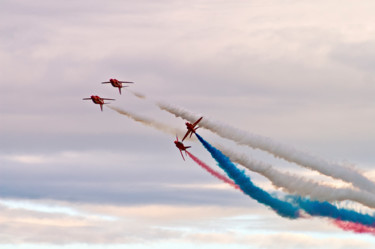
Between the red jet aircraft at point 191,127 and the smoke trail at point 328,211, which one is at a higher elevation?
the red jet aircraft at point 191,127

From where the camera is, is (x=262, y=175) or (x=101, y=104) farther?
(x=101, y=104)

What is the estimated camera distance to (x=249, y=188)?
134 meters

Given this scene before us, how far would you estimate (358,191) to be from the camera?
5261 inches

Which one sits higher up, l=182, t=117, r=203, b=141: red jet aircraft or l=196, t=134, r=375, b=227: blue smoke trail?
l=182, t=117, r=203, b=141: red jet aircraft

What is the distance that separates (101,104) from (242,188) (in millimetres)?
27292

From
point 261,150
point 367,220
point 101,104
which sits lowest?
point 367,220

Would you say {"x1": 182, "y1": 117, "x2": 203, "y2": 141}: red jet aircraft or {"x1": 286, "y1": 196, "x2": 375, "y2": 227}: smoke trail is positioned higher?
{"x1": 182, "y1": 117, "x2": 203, "y2": 141}: red jet aircraft

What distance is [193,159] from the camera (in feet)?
441

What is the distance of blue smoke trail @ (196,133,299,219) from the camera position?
433ft

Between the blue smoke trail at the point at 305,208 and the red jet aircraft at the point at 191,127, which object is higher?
the red jet aircraft at the point at 191,127

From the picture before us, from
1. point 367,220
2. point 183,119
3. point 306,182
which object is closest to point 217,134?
point 183,119

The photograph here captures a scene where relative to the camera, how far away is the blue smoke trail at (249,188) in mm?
132000

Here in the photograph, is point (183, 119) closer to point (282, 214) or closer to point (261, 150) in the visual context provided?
point (261, 150)

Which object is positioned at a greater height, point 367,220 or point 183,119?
point 183,119
